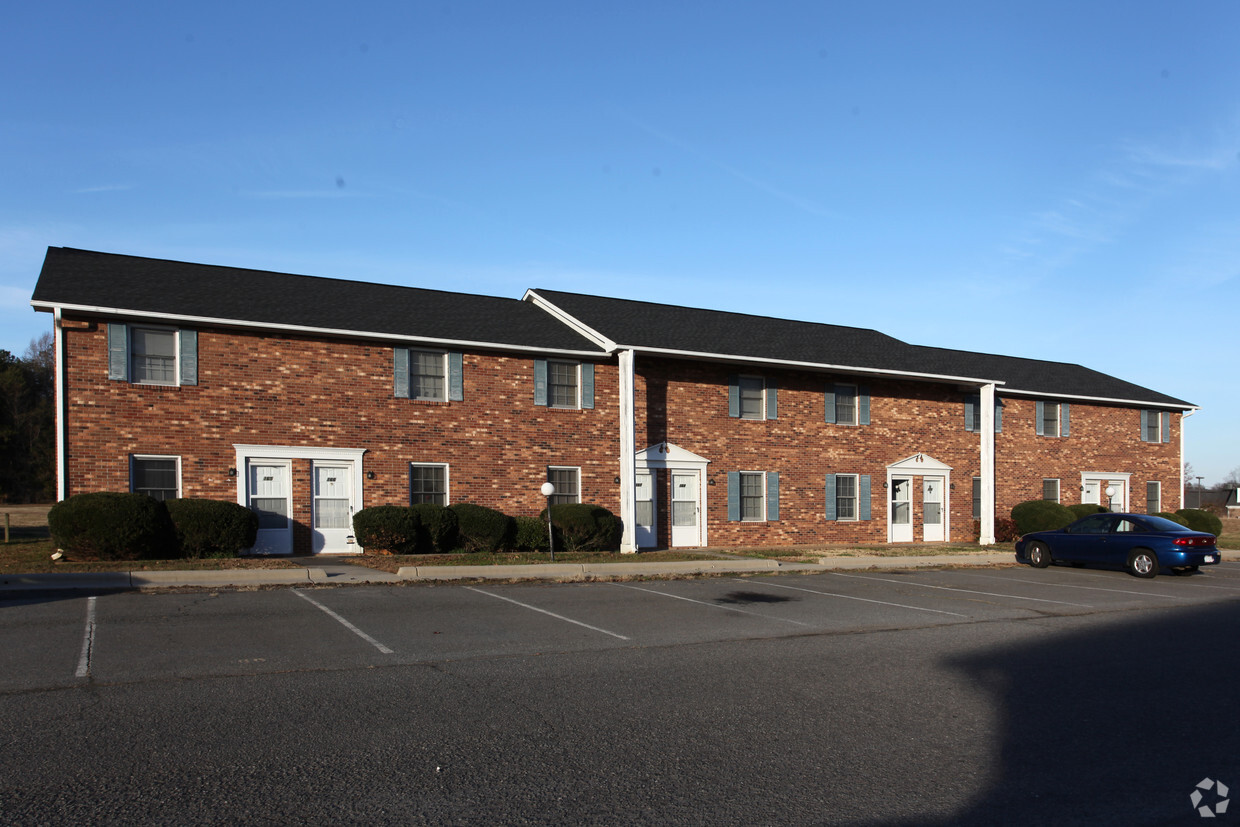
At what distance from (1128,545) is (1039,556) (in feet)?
7.32

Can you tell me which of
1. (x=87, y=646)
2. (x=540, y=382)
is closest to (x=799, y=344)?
(x=540, y=382)

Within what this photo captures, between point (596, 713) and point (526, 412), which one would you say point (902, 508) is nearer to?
point (526, 412)

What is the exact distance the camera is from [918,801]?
5.24 metres

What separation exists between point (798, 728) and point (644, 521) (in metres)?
17.3

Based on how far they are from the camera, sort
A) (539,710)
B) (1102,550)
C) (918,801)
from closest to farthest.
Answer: (918,801), (539,710), (1102,550)

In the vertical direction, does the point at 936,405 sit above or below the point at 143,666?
above

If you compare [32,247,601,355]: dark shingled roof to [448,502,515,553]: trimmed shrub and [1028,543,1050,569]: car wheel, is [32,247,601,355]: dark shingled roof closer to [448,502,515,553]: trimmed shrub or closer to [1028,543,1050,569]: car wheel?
[448,502,515,553]: trimmed shrub

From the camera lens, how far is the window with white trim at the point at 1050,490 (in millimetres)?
31875

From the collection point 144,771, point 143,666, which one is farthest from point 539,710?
point 143,666

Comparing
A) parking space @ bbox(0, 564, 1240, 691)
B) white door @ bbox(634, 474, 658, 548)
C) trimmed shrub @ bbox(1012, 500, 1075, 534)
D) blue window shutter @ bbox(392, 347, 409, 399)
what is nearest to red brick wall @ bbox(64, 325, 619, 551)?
blue window shutter @ bbox(392, 347, 409, 399)

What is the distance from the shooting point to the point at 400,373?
70.9ft

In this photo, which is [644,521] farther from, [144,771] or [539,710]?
[144,771]

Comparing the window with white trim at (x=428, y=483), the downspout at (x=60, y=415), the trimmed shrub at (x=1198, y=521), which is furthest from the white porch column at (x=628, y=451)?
the trimmed shrub at (x=1198, y=521)

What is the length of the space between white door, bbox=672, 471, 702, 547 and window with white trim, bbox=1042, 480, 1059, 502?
557 inches
